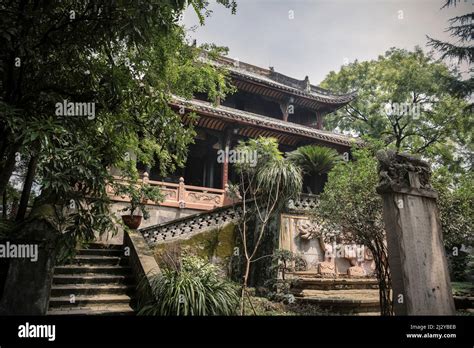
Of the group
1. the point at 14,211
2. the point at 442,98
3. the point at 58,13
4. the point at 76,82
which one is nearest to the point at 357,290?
the point at 76,82

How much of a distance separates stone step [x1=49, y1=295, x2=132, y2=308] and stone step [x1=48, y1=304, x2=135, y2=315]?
0.08 metres

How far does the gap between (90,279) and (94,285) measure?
15 cm

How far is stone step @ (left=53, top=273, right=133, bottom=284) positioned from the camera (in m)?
6.02

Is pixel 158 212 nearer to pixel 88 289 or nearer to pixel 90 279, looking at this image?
pixel 90 279

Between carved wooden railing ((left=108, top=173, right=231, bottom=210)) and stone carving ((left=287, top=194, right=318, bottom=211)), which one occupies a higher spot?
carved wooden railing ((left=108, top=173, right=231, bottom=210))

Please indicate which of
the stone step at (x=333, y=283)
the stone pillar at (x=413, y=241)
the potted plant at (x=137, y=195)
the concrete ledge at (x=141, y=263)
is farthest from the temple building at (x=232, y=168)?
the stone pillar at (x=413, y=241)

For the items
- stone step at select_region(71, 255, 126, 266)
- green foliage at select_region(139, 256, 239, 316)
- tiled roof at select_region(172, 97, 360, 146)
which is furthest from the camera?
tiled roof at select_region(172, 97, 360, 146)

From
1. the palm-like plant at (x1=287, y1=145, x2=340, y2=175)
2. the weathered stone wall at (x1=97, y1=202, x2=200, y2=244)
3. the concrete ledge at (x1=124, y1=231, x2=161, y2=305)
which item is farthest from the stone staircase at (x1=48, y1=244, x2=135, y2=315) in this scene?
the palm-like plant at (x1=287, y1=145, x2=340, y2=175)

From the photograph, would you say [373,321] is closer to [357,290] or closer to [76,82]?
[76,82]

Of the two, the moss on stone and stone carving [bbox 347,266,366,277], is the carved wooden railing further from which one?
stone carving [bbox 347,266,366,277]

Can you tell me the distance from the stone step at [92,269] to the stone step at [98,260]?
7.0 inches

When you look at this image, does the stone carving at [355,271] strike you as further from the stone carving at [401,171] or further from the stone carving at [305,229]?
the stone carving at [401,171]

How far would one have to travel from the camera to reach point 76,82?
4.81 m

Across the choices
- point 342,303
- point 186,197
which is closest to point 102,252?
point 186,197
